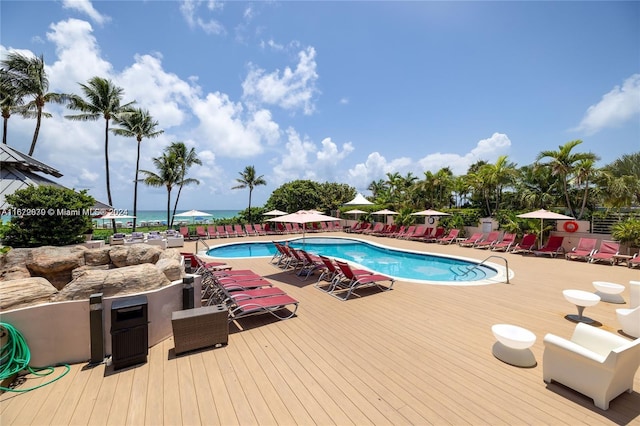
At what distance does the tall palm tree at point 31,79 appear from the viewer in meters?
12.7

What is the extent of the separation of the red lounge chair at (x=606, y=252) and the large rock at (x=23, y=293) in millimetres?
13657

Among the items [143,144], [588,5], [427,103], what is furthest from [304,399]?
[143,144]

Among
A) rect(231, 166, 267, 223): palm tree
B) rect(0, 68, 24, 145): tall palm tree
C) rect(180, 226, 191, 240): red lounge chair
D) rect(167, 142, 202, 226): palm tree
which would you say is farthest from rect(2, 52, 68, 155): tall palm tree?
rect(231, 166, 267, 223): palm tree

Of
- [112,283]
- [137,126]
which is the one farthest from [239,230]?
[112,283]

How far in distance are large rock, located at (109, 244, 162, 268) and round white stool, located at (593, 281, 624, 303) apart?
860cm

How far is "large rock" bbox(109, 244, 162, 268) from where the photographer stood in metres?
5.35

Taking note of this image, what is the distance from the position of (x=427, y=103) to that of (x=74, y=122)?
22579 millimetres

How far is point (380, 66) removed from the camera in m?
13.4

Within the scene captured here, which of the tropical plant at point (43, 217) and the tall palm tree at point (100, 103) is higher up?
the tall palm tree at point (100, 103)

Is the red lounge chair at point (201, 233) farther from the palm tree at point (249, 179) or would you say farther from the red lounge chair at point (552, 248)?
the red lounge chair at point (552, 248)

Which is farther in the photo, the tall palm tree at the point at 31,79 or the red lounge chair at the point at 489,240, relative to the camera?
the tall palm tree at the point at 31,79

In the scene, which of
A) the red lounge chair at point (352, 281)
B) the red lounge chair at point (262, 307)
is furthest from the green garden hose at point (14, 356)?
the red lounge chair at point (352, 281)

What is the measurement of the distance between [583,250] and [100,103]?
25.2 metres

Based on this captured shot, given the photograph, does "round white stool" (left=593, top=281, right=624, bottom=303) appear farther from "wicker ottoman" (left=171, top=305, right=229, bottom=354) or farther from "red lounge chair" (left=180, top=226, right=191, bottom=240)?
"red lounge chair" (left=180, top=226, right=191, bottom=240)
